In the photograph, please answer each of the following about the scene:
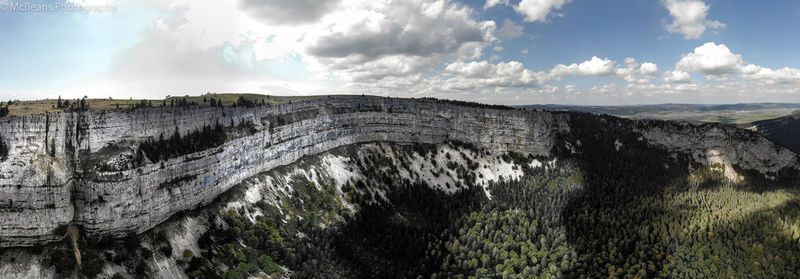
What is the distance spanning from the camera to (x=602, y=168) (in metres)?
111

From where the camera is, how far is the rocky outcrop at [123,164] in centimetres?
3616

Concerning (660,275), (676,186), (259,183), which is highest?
(259,183)

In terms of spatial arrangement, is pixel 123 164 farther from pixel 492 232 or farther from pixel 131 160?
pixel 492 232

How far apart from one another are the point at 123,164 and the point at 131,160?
1.40 meters

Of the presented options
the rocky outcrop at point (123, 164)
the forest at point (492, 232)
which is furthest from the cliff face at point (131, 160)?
Answer: the forest at point (492, 232)

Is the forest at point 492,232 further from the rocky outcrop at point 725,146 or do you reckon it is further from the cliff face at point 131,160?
the rocky outcrop at point 725,146

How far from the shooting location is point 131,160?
144ft

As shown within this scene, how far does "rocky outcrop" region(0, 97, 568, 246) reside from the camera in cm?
3616

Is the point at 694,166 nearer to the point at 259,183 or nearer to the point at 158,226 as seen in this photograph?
the point at 259,183

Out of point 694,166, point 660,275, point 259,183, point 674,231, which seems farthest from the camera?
point 694,166

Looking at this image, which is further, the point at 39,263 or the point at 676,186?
the point at 676,186

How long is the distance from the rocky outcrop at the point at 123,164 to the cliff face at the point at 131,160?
3.2 inches

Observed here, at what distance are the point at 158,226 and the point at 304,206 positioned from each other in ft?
81.7

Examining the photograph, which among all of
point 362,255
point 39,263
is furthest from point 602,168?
point 39,263
